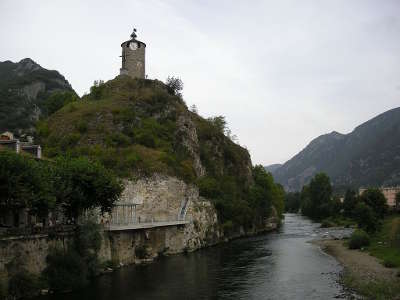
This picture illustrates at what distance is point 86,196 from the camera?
141ft

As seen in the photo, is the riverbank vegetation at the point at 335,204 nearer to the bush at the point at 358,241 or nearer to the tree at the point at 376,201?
the tree at the point at 376,201

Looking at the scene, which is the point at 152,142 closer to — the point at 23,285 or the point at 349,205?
the point at 23,285

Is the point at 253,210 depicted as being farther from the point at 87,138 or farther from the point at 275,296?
the point at 275,296

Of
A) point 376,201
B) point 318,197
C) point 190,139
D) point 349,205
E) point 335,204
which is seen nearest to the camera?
point 190,139

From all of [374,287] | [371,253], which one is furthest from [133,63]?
[374,287]

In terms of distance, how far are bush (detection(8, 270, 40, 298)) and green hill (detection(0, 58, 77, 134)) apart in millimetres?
79348

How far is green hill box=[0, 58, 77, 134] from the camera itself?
405ft

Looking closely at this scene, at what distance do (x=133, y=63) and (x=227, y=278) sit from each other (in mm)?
72423

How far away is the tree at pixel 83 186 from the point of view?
4147 cm

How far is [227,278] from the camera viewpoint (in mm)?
42188

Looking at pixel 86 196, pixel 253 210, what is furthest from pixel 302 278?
pixel 253 210

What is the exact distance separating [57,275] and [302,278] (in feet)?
77.2

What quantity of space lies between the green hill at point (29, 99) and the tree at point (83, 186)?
68388mm

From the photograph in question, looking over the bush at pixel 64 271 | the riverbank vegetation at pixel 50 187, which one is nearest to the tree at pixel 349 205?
the riverbank vegetation at pixel 50 187
